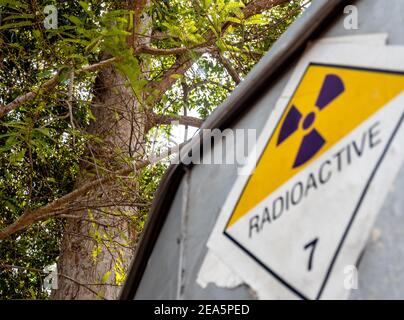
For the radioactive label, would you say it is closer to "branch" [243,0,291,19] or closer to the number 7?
the number 7

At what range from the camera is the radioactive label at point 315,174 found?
0.90m

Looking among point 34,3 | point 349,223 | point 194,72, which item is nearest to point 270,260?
point 349,223

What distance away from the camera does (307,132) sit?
1.04 metres

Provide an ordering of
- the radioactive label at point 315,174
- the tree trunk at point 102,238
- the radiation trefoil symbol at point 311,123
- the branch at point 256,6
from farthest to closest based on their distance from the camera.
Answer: the branch at point 256,6 < the tree trunk at point 102,238 < the radiation trefoil symbol at point 311,123 < the radioactive label at point 315,174

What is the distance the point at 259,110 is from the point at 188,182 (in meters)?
0.26

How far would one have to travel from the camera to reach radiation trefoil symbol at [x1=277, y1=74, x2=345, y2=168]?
1018mm

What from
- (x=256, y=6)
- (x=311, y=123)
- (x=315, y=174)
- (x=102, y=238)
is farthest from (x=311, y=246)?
(x=256, y=6)

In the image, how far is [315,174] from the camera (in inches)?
39.0

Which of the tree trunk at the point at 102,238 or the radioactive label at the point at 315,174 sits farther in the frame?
the tree trunk at the point at 102,238

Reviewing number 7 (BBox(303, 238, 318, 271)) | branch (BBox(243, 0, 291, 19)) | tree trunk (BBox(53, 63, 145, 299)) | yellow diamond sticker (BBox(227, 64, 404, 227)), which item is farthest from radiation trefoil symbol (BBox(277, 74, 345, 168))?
branch (BBox(243, 0, 291, 19))

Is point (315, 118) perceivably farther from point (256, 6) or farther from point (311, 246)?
point (256, 6)

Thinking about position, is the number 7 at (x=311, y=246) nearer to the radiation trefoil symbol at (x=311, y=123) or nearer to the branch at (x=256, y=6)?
the radiation trefoil symbol at (x=311, y=123)

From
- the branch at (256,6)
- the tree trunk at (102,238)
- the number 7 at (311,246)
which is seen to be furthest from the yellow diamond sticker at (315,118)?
the branch at (256,6)
